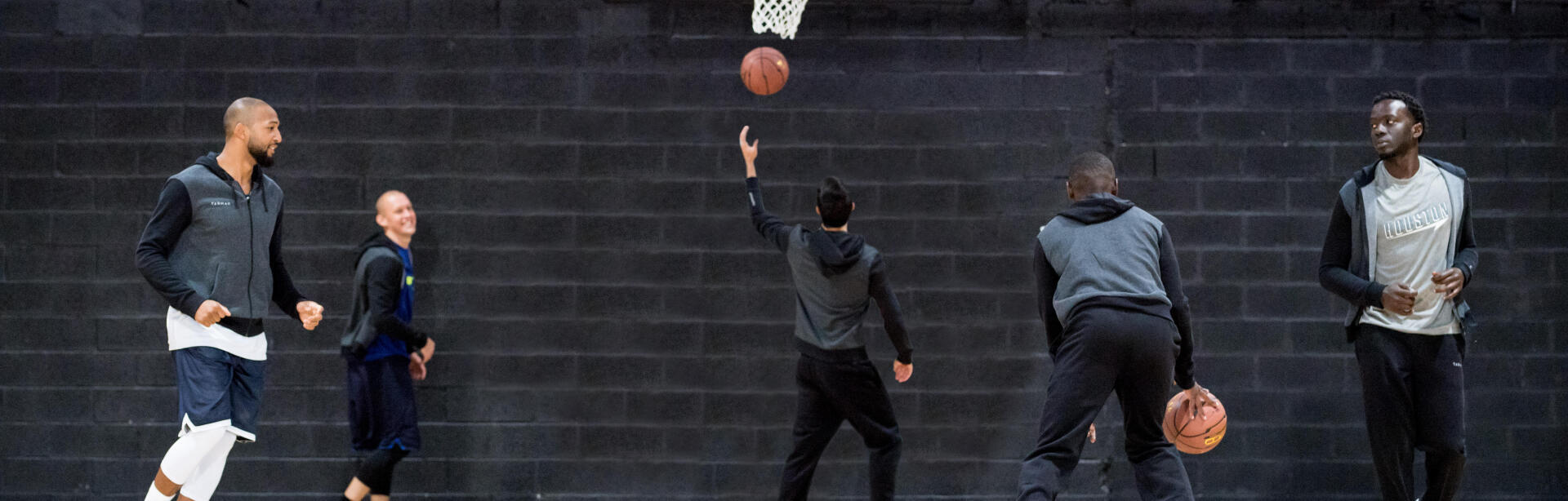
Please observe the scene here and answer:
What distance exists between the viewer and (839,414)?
5504 millimetres

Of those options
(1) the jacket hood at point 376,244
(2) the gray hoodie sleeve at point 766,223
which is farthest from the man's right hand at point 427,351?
(2) the gray hoodie sleeve at point 766,223

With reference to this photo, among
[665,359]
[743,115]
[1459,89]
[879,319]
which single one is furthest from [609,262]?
[1459,89]

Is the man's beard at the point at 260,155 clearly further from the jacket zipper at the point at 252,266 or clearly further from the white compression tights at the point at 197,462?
the white compression tights at the point at 197,462

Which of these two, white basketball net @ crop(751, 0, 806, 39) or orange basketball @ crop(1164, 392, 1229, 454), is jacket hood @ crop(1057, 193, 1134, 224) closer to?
orange basketball @ crop(1164, 392, 1229, 454)

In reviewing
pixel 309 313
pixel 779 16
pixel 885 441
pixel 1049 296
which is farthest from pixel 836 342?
pixel 309 313

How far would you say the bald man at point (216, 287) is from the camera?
450 centimetres

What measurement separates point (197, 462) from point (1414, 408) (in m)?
4.86

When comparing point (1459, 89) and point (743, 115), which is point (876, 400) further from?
point (1459, 89)

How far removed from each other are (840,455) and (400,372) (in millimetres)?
2337

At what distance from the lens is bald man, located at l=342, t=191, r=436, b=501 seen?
18.8ft

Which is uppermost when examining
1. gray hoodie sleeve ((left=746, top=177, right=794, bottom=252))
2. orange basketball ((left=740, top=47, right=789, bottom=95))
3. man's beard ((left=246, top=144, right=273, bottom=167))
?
orange basketball ((left=740, top=47, right=789, bottom=95))

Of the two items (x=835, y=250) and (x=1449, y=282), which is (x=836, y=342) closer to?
(x=835, y=250)

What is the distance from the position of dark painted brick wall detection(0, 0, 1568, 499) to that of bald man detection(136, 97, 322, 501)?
1.72 m

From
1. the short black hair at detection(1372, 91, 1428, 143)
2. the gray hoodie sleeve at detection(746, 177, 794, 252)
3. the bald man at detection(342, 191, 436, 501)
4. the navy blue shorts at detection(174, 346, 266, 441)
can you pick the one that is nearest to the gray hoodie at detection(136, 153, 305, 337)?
the navy blue shorts at detection(174, 346, 266, 441)
